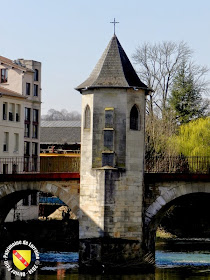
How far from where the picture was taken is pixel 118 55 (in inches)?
1932

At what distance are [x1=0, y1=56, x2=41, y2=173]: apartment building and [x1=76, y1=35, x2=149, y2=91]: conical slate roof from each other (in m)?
20.5

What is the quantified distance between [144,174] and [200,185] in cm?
284

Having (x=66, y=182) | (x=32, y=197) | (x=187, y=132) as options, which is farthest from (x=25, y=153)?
(x=66, y=182)

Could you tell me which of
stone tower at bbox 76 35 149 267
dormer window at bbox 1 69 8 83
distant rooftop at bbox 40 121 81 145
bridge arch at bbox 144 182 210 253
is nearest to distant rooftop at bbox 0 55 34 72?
dormer window at bbox 1 69 8 83

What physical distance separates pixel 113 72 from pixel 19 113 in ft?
83.6

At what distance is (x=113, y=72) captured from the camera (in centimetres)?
4878

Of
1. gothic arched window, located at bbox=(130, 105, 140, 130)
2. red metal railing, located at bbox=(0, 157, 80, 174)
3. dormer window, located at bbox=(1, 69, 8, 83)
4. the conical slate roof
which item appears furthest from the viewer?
dormer window, located at bbox=(1, 69, 8, 83)

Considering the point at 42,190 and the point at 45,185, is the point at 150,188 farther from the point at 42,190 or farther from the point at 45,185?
the point at 42,190

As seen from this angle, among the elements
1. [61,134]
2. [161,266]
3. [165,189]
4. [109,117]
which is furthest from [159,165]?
[61,134]

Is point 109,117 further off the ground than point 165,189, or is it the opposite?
point 109,117

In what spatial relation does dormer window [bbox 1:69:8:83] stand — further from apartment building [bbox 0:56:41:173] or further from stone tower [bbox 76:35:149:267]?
stone tower [bbox 76:35:149:267]

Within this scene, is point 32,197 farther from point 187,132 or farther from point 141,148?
point 141,148

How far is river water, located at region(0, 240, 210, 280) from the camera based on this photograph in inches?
1822

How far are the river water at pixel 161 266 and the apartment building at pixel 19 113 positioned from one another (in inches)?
574
